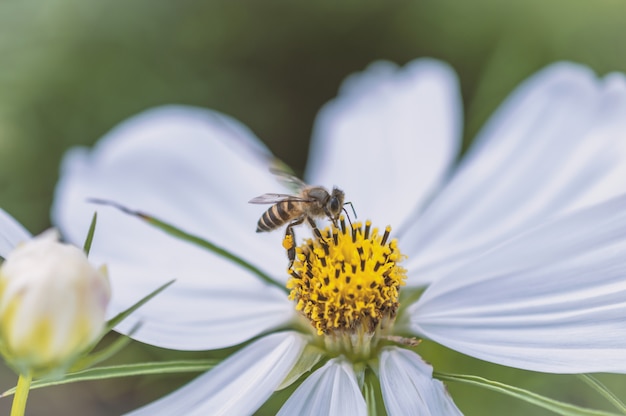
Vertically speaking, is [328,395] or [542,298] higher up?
[542,298]

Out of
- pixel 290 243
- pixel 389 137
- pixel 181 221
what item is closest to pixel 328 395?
pixel 290 243

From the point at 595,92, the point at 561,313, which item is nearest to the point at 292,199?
the point at 561,313

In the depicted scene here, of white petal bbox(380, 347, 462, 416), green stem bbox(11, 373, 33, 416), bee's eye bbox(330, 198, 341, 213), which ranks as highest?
bee's eye bbox(330, 198, 341, 213)

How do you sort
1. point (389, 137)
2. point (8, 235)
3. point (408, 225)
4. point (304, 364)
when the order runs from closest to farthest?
point (8, 235) → point (304, 364) → point (408, 225) → point (389, 137)

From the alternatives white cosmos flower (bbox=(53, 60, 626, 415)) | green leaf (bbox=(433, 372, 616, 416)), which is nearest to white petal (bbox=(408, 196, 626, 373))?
white cosmos flower (bbox=(53, 60, 626, 415))

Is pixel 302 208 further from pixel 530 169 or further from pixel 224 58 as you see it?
pixel 224 58

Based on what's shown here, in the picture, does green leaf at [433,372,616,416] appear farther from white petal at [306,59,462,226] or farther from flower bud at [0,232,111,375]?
white petal at [306,59,462,226]
